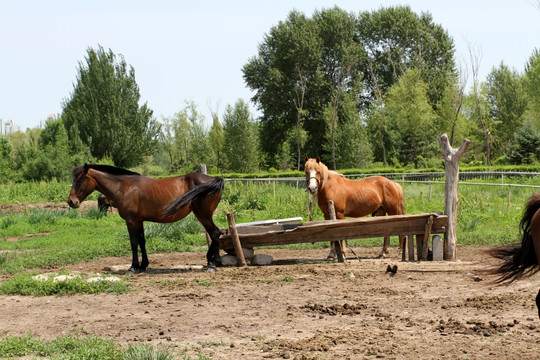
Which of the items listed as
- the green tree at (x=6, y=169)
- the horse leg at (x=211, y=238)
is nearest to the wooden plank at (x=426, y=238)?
the horse leg at (x=211, y=238)

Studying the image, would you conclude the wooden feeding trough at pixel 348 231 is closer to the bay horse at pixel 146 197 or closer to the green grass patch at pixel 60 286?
the bay horse at pixel 146 197

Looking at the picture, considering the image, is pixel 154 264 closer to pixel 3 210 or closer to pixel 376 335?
pixel 376 335

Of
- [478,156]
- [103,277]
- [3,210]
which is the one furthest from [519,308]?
[478,156]

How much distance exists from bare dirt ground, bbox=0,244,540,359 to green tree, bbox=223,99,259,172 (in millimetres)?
40084

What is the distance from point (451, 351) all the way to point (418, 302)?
6.66ft

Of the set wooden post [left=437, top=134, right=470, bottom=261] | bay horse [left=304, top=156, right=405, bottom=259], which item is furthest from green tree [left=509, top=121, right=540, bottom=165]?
wooden post [left=437, top=134, right=470, bottom=261]

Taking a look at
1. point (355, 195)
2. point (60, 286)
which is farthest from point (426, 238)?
point (60, 286)

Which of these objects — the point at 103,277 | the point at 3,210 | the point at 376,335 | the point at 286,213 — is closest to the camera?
the point at 376,335

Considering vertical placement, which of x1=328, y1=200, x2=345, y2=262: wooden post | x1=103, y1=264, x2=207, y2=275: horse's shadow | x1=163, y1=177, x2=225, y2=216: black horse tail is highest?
x1=163, y1=177, x2=225, y2=216: black horse tail

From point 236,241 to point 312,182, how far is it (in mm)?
1770

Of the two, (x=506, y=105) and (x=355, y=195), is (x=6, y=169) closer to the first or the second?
(x=355, y=195)

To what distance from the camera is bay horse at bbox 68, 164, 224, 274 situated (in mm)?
10188

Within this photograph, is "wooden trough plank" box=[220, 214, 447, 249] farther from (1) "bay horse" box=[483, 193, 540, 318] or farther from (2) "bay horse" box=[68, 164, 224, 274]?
(1) "bay horse" box=[483, 193, 540, 318]

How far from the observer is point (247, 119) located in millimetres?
49625
